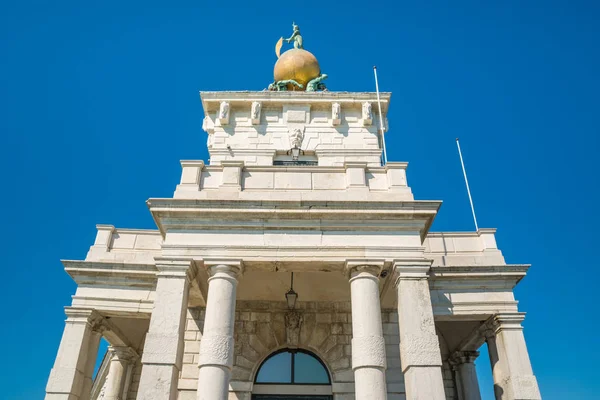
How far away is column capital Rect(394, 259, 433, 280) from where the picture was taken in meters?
12.7

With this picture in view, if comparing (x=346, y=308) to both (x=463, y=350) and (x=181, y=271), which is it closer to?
(x=463, y=350)

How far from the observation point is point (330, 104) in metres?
22.2

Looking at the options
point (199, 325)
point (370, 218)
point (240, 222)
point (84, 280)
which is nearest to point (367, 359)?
point (370, 218)

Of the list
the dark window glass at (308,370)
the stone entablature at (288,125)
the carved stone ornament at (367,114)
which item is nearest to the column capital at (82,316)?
the dark window glass at (308,370)

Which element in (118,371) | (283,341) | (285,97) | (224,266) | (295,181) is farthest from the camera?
(285,97)

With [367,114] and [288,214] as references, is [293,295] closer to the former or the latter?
[288,214]

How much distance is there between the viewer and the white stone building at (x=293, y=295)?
11898mm

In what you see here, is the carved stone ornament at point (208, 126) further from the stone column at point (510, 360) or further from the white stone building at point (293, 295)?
the stone column at point (510, 360)

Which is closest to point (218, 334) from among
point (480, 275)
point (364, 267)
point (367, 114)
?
point (364, 267)

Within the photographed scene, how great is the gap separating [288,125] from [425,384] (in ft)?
44.4

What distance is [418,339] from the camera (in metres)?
11.9

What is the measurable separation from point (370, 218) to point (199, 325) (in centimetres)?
735

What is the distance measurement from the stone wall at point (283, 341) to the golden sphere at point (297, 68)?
1281 centimetres

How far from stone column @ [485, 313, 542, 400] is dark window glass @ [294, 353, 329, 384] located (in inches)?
→ 217
